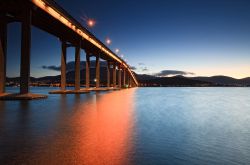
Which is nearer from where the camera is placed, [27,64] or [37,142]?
[37,142]

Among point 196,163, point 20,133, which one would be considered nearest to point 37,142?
point 20,133

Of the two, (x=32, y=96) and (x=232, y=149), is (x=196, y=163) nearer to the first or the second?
(x=232, y=149)

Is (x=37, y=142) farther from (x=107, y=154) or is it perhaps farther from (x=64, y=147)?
(x=107, y=154)

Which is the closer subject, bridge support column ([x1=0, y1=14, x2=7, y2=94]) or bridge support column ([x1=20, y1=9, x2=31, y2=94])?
bridge support column ([x1=20, y1=9, x2=31, y2=94])

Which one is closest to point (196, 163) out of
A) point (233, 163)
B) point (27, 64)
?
point (233, 163)

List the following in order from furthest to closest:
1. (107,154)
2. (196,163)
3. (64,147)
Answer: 1. (64,147)
2. (107,154)
3. (196,163)

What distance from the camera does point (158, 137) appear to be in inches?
412

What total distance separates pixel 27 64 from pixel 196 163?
104ft

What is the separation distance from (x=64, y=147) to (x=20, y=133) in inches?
132

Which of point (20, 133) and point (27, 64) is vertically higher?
point (27, 64)

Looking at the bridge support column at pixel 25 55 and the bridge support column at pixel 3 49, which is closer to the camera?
the bridge support column at pixel 25 55

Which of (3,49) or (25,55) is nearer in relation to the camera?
(25,55)

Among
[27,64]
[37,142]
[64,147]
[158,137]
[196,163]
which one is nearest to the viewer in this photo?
[196,163]

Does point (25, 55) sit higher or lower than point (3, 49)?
lower
